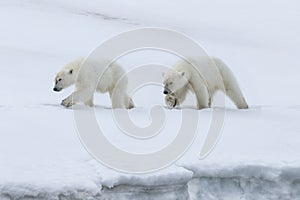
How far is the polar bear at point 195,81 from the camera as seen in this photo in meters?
6.28

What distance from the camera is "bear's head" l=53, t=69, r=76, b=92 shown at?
19.7 ft

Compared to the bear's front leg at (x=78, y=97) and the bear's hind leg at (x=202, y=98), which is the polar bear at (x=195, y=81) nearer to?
the bear's hind leg at (x=202, y=98)

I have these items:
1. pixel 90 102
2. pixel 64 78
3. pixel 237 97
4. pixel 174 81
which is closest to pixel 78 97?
pixel 90 102

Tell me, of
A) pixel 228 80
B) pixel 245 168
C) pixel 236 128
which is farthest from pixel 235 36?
pixel 245 168

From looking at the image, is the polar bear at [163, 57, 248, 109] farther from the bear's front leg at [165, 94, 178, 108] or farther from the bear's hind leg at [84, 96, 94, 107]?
the bear's hind leg at [84, 96, 94, 107]

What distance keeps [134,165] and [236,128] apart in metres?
1.55

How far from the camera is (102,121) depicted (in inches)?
204

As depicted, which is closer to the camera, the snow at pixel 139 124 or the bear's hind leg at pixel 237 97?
the snow at pixel 139 124

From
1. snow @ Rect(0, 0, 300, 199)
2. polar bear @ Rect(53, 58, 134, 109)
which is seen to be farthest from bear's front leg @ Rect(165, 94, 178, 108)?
polar bear @ Rect(53, 58, 134, 109)

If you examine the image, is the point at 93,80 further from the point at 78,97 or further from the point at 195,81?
the point at 195,81

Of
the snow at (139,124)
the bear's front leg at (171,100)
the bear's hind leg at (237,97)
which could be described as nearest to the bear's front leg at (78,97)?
the snow at (139,124)

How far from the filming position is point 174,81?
6270 millimetres

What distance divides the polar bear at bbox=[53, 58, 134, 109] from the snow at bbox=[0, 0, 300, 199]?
0.58ft

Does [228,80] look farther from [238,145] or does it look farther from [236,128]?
[238,145]
